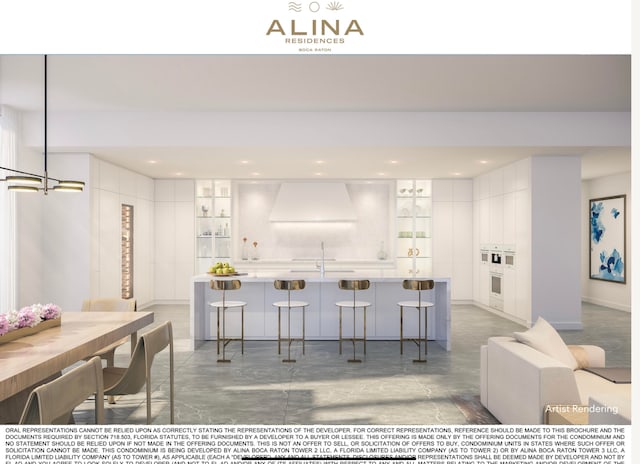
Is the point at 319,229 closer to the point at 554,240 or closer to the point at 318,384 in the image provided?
the point at 554,240

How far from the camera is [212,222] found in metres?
9.84

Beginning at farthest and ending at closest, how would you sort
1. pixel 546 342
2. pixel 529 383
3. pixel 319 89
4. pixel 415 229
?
pixel 415 229 → pixel 319 89 → pixel 546 342 → pixel 529 383

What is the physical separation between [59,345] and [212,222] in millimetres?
7201

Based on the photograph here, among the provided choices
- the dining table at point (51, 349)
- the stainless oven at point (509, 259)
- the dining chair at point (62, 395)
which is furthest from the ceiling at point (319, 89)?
the dining chair at point (62, 395)

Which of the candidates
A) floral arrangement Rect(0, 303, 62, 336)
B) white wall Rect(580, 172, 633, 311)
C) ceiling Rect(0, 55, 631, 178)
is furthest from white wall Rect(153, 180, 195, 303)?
white wall Rect(580, 172, 633, 311)

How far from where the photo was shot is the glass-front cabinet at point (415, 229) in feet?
32.2

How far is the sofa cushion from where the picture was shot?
3299 mm

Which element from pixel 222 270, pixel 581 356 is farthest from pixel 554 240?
pixel 222 270

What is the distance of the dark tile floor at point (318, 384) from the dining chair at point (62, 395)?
139cm

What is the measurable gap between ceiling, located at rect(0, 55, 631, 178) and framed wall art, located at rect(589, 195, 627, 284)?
7.42 ft

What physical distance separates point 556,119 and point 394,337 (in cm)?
365

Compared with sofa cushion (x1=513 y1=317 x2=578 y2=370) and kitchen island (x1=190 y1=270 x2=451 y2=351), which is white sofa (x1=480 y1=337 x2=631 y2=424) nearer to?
sofa cushion (x1=513 y1=317 x2=578 y2=370)
